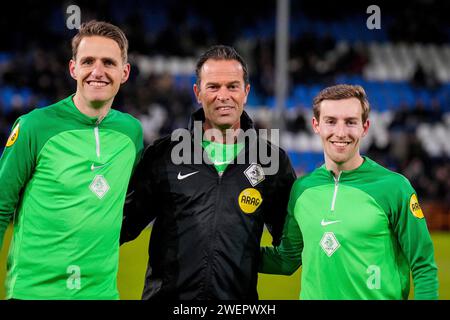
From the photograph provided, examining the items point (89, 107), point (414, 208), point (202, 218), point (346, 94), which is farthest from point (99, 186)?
point (414, 208)

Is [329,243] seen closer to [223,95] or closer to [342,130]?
[342,130]

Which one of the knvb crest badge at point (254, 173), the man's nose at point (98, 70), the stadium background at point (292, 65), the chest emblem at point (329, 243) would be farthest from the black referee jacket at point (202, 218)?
the stadium background at point (292, 65)

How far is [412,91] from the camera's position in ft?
65.8

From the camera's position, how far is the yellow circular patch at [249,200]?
3.81m

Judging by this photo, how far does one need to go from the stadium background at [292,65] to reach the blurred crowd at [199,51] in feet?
0.10

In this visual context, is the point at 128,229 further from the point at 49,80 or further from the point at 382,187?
the point at 49,80

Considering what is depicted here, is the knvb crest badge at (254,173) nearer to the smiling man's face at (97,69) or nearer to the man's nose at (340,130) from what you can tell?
the man's nose at (340,130)

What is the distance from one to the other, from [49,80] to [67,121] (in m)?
13.3

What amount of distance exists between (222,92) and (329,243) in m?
0.97

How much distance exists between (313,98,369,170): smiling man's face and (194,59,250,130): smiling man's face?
0.46 metres

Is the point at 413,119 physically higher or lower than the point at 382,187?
higher

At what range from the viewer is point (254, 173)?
389cm

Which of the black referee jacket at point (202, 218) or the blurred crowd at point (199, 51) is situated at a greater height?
the blurred crowd at point (199, 51)
